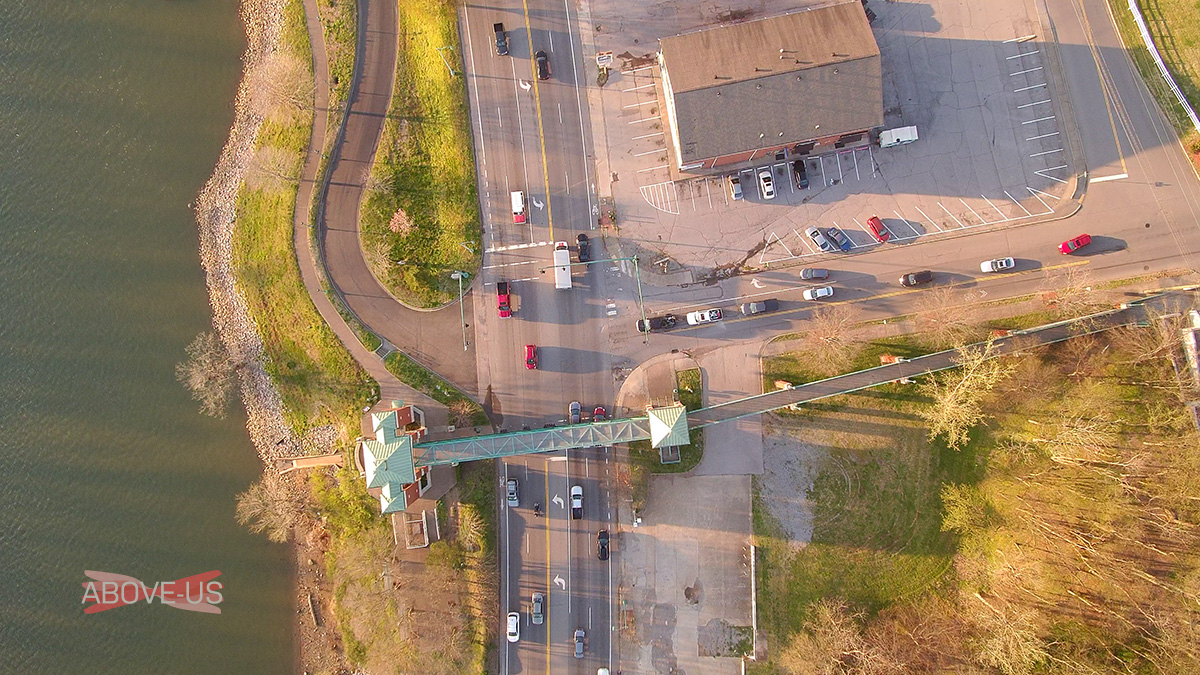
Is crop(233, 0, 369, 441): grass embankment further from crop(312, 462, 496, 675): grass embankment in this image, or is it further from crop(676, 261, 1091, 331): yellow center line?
crop(676, 261, 1091, 331): yellow center line

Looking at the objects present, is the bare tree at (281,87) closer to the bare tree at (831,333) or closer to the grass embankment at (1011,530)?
the bare tree at (831,333)

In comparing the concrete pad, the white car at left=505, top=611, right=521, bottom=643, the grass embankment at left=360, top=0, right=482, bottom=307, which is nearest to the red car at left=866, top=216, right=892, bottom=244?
the concrete pad

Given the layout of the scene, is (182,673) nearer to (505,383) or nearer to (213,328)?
(213,328)

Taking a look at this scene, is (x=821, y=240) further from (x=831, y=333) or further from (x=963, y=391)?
(x=963, y=391)

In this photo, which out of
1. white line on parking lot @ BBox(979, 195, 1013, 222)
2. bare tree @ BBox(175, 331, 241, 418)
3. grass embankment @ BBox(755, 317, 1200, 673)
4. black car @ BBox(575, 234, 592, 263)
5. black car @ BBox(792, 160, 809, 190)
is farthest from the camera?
bare tree @ BBox(175, 331, 241, 418)

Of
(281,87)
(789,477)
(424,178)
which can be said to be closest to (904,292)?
(789,477)

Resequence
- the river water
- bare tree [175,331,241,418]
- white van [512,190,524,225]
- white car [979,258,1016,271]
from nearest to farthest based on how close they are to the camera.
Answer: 1. white car [979,258,1016,271]
2. white van [512,190,524,225]
3. the river water
4. bare tree [175,331,241,418]

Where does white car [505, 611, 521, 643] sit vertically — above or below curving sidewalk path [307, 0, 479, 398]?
below
